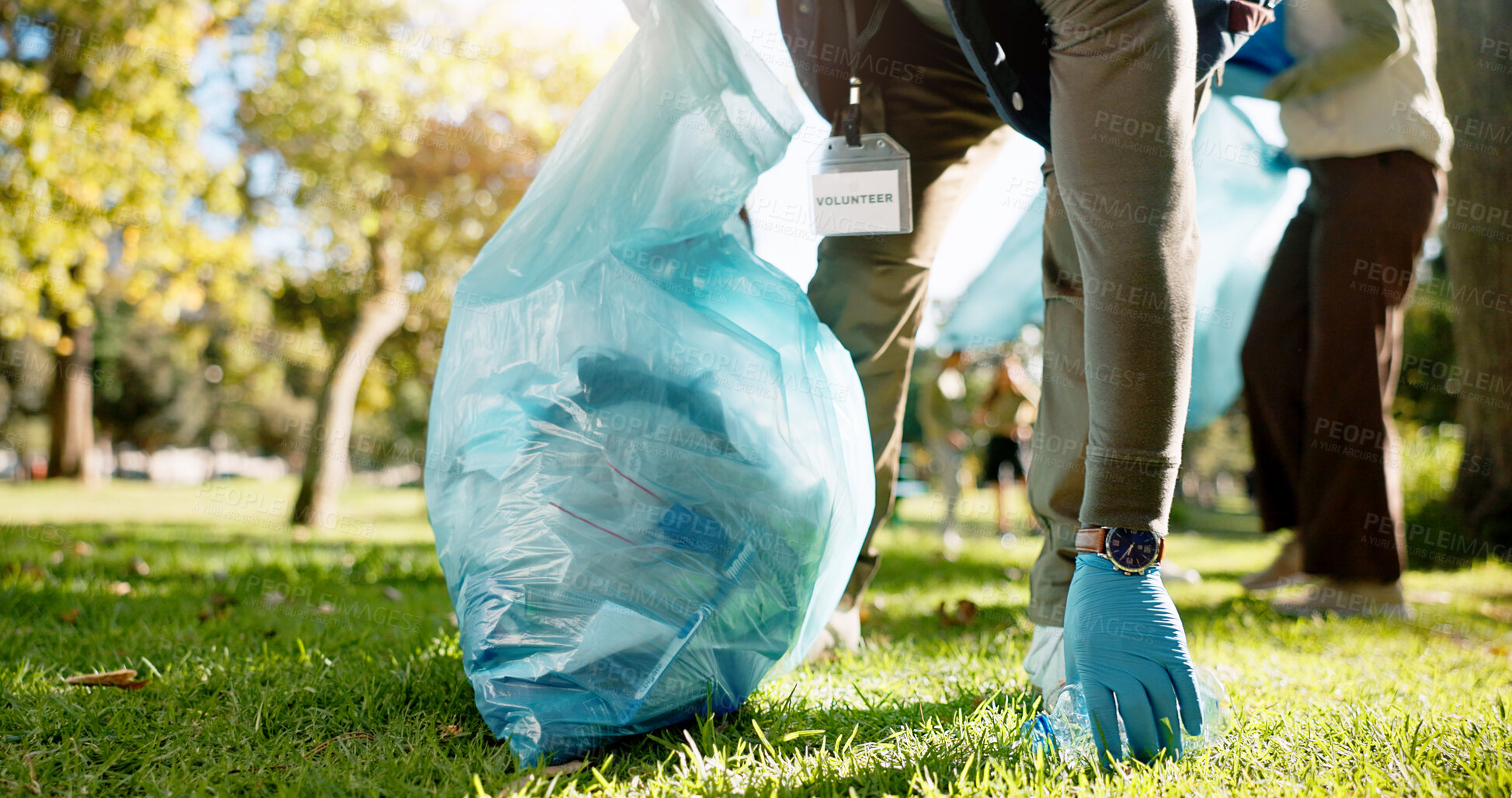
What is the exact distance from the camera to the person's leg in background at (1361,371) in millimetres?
2639

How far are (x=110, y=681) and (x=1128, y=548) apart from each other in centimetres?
173

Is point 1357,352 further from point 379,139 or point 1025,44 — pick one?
point 379,139

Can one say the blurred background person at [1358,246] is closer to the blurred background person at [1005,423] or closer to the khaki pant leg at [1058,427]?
the khaki pant leg at [1058,427]

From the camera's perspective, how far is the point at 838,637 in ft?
5.97

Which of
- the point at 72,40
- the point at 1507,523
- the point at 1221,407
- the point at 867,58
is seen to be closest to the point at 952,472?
the point at 1507,523

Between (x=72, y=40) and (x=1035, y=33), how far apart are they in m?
7.85

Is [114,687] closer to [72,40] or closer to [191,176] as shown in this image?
[191,176]

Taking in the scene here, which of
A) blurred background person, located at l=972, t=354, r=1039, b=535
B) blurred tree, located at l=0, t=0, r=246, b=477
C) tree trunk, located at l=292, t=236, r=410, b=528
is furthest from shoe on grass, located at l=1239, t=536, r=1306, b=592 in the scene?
blurred tree, located at l=0, t=0, r=246, b=477

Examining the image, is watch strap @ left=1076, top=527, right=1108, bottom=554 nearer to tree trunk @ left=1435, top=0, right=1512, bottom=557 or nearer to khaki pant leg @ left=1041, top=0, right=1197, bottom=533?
khaki pant leg @ left=1041, top=0, right=1197, bottom=533

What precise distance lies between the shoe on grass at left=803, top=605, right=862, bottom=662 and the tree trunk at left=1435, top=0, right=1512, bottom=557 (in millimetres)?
4308

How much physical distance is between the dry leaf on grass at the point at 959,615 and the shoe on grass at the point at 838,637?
621 millimetres

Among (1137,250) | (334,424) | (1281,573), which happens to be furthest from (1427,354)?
(1137,250)

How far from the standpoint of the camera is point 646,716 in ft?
3.78

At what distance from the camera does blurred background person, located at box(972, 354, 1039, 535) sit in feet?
26.9
